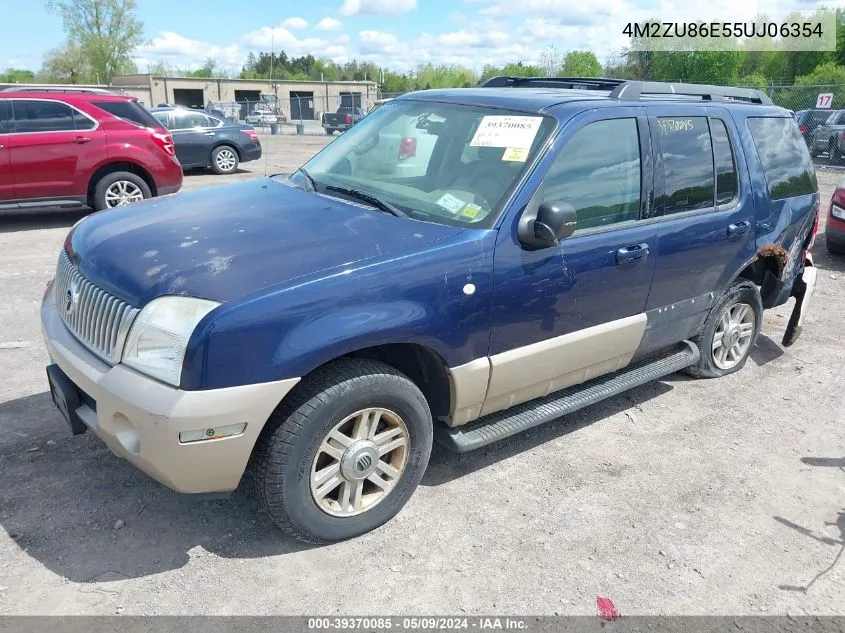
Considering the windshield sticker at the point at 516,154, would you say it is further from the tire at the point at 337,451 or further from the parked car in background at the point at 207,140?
the parked car in background at the point at 207,140

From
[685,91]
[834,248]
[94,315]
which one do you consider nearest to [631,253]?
[685,91]

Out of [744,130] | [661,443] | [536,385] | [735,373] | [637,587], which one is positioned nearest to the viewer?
[637,587]

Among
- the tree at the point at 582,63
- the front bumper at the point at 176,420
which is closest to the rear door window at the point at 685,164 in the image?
the front bumper at the point at 176,420

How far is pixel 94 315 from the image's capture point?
298 cm

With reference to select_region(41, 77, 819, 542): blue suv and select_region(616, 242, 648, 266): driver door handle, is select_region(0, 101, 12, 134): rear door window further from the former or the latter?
select_region(616, 242, 648, 266): driver door handle

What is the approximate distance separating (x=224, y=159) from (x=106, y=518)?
14.0 meters

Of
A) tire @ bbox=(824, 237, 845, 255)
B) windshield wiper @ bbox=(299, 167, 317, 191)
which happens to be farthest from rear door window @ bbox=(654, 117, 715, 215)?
tire @ bbox=(824, 237, 845, 255)

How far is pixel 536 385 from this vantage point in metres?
3.69

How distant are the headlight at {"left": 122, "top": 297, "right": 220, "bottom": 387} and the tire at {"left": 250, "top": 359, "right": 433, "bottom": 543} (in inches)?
18.4

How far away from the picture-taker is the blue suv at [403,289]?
2682 mm

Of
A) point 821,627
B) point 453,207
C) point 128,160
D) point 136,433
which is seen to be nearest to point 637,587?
point 821,627

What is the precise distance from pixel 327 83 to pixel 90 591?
73.8 m

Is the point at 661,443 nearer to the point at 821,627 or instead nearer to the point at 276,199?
the point at 821,627

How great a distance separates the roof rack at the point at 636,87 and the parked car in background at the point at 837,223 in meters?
4.28
